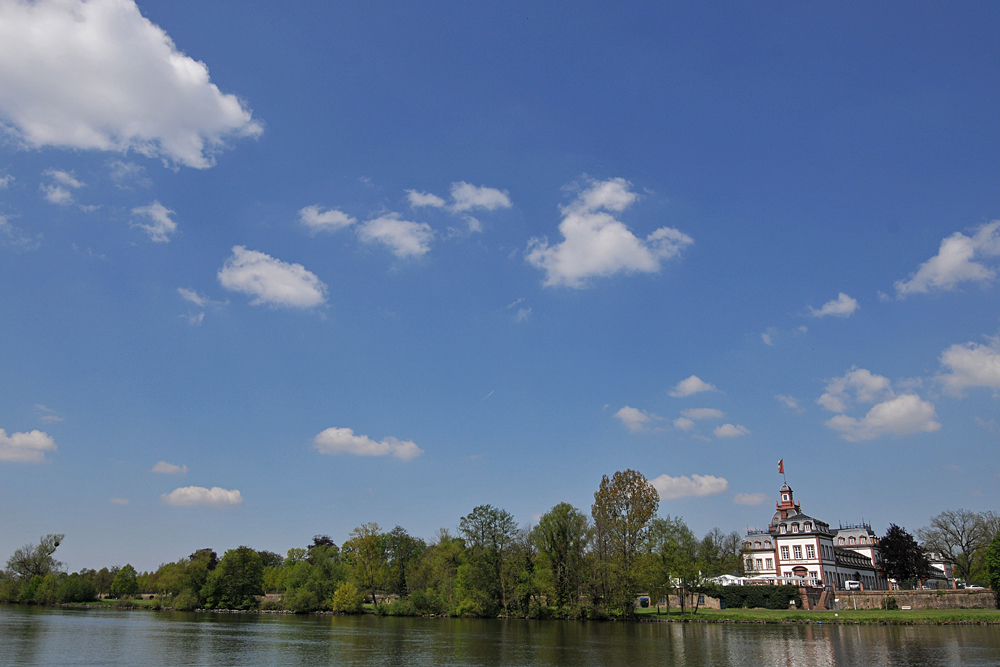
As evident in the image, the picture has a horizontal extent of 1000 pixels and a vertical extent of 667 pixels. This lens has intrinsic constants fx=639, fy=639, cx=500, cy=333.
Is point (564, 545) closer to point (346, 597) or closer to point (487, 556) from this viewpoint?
point (487, 556)

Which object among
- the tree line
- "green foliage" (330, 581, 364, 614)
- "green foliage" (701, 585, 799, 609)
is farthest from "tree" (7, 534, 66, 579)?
"green foliage" (701, 585, 799, 609)

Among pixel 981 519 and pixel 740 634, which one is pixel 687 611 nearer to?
pixel 740 634

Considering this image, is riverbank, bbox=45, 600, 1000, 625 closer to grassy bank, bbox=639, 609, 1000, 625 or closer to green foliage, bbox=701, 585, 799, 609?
grassy bank, bbox=639, 609, 1000, 625

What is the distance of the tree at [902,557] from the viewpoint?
9581cm

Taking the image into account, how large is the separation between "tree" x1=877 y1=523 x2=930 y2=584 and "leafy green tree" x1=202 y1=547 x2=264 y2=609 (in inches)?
4064

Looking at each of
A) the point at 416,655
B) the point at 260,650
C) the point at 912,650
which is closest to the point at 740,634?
the point at 912,650

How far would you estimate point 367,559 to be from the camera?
326 feet

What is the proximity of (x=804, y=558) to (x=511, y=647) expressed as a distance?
80330mm

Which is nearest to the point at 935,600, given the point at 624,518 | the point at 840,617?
the point at 840,617

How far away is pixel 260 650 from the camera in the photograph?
137 ft

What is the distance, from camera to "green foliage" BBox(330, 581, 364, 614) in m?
96.6

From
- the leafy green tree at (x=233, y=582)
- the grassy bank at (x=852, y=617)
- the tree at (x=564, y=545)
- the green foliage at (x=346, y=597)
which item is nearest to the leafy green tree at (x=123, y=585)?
the leafy green tree at (x=233, y=582)

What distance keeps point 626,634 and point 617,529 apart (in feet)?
56.5

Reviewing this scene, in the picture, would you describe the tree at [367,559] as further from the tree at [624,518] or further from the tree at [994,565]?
the tree at [994,565]
